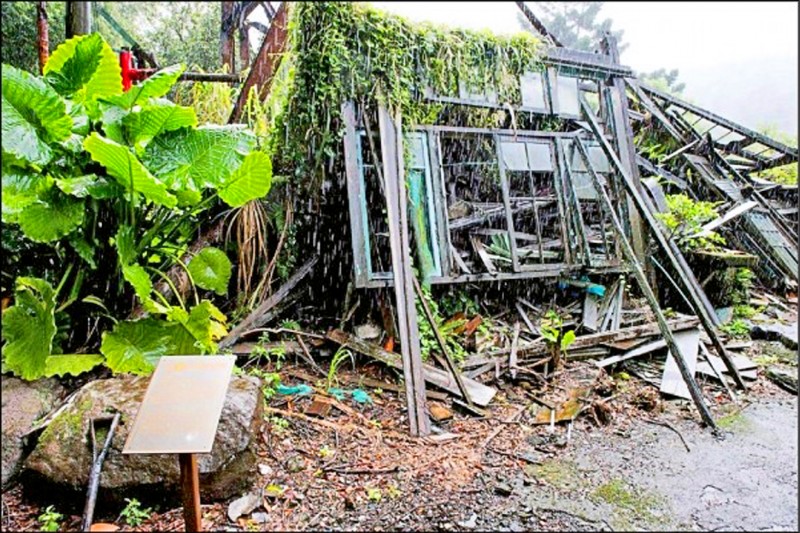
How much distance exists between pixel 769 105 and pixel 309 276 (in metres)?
2.27

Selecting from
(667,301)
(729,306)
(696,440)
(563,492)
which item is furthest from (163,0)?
(729,306)

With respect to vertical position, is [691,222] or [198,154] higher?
[198,154]

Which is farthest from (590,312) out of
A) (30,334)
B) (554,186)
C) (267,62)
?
(30,334)

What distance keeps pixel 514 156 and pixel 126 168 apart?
7.85 feet

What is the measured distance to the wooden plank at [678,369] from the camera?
102 inches

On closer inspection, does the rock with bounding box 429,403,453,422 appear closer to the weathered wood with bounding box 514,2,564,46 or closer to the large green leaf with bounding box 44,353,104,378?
the large green leaf with bounding box 44,353,104,378

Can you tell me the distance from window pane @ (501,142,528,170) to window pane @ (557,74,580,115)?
0.43 metres

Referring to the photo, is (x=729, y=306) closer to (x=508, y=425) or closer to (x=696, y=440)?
(x=696, y=440)

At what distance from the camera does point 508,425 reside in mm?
2303

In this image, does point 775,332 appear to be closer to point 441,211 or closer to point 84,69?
point 441,211

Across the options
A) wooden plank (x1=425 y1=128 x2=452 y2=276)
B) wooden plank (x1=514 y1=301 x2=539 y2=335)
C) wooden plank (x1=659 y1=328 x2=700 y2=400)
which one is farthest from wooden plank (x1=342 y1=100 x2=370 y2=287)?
wooden plank (x1=659 y1=328 x2=700 y2=400)

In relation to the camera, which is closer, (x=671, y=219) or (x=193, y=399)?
(x=193, y=399)

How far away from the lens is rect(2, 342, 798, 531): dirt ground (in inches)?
59.6

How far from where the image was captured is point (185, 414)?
1211 mm
